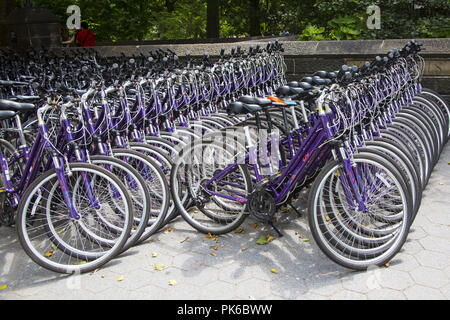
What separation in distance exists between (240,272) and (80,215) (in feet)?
4.35

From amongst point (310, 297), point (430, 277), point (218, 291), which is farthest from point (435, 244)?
point (218, 291)

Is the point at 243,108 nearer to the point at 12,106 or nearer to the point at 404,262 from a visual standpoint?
the point at 404,262

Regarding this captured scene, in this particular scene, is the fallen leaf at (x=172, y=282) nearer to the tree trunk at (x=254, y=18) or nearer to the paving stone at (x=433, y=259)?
the paving stone at (x=433, y=259)

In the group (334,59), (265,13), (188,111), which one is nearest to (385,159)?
(188,111)

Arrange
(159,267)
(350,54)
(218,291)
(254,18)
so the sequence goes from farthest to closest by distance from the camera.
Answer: (254,18)
(350,54)
(159,267)
(218,291)

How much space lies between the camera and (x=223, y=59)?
6.21 meters

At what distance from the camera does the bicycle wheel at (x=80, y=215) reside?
357cm

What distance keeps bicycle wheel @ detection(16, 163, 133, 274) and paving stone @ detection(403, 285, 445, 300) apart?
6.71 ft

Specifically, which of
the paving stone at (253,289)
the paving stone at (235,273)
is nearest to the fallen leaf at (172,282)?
the paving stone at (235,273)

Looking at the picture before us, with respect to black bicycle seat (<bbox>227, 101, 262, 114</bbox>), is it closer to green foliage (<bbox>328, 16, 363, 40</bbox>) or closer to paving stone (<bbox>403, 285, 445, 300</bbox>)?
paving stone (<bbox>403, 285, 445, 300</bbox>)

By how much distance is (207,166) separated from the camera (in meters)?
4.22
